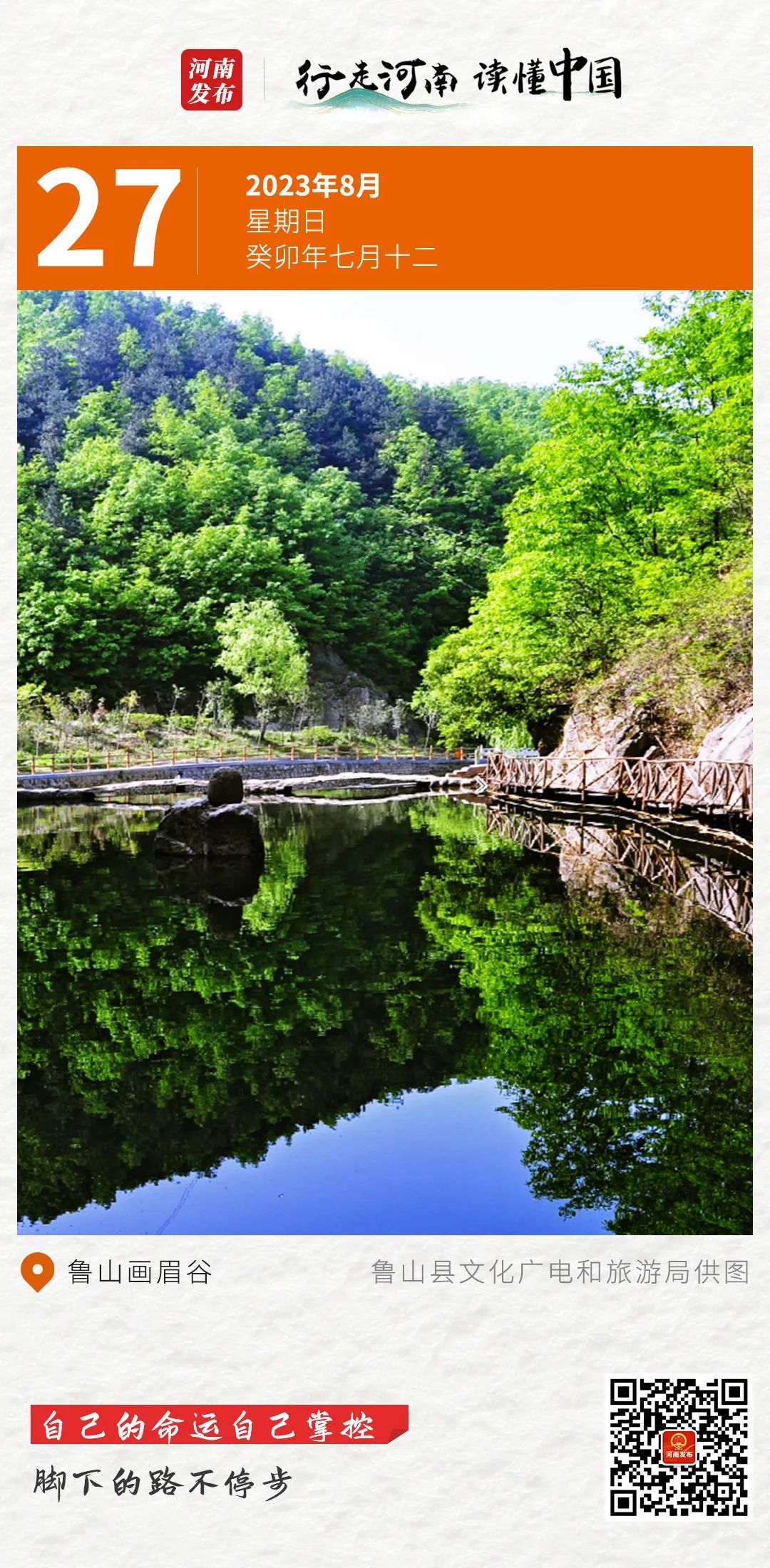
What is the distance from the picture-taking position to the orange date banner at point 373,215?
323 centimetres

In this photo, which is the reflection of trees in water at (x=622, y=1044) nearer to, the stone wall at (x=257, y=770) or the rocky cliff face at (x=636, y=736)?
the rocky cliff face at (x=636, y=736)

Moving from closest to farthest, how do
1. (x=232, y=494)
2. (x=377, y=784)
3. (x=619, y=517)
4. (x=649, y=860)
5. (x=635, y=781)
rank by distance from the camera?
1. (x=649, y=860)
2. (x=635, y=781)
3. (x=619, y=517)
4. (x=232, y=494)
5. (x=377, y=784)

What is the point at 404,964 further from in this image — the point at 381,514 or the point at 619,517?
the point at 381,514

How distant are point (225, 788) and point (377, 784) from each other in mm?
10109

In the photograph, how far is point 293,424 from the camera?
1830 cm

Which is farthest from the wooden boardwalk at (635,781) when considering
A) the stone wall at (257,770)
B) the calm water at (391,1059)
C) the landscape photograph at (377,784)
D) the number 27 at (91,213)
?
the number 27 at (91,213)

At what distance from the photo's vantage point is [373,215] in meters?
3.31
